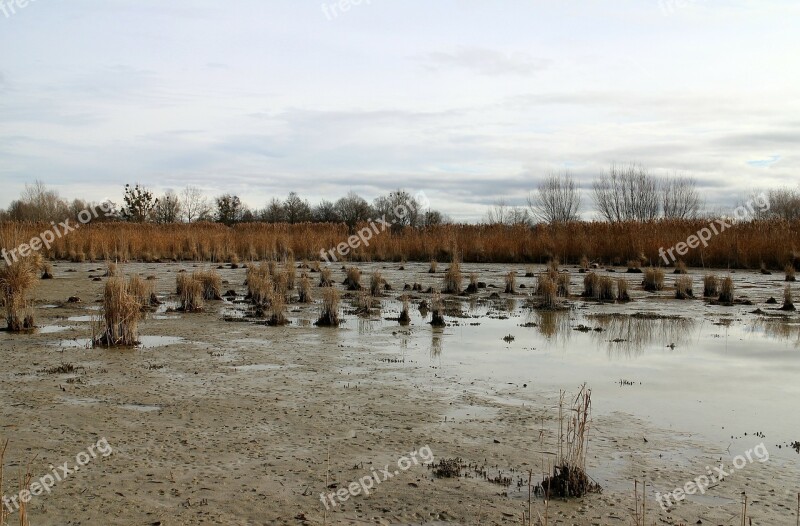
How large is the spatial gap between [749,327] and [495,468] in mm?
9526

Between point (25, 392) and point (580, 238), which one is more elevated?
point (580, 238)

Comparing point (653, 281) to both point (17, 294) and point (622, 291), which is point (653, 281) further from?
point (17, 294)

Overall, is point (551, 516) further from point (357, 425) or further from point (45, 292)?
point (45, 292)

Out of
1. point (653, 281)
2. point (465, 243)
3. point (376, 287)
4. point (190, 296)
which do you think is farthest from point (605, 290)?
point (465, 243)

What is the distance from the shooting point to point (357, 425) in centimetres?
671

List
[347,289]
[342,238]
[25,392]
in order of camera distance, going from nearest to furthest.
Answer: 1. [25,392]
2. [347,289]
3. [342,238]

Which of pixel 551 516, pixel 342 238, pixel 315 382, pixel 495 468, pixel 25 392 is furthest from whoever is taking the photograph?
pixel 342 238

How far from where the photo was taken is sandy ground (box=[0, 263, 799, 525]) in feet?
15.8

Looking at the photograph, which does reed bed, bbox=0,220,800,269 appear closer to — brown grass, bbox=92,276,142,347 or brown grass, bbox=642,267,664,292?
brown grass, bbox=642,267,664,292

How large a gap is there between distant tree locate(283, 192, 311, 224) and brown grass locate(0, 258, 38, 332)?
52393 mm

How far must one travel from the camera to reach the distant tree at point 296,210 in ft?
216

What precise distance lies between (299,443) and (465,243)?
2768 cm

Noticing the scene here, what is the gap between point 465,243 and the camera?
33.5m

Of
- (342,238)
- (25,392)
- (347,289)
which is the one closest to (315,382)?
(25,392)
